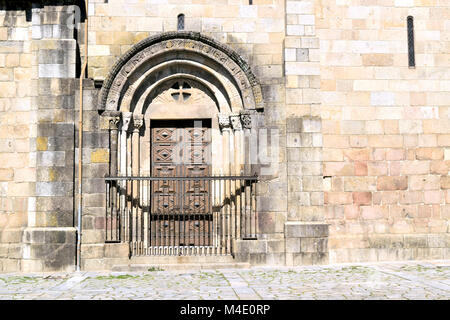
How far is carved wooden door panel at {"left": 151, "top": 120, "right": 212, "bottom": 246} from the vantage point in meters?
9.41

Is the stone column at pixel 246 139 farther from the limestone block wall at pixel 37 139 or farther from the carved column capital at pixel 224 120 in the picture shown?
the limestone block wall at pixel 37 139

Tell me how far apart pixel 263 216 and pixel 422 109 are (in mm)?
3733

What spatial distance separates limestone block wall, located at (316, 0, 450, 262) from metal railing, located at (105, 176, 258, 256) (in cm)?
169

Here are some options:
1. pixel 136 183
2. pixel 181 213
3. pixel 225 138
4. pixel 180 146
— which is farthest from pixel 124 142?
pixel 225 138

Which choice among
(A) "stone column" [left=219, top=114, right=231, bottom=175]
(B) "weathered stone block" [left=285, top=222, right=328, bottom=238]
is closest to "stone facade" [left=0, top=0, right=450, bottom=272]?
(B) "weathered stone block" [left=285, top=222, right=328, bottom=238]

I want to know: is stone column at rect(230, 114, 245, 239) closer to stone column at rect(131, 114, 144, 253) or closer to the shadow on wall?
stone column at rect(131, 114, 144, 253)

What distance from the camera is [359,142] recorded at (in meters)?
9.43

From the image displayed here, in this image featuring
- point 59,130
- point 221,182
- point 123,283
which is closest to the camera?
point 123,283

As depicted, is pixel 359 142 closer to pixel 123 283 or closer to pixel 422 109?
pixel 422 109

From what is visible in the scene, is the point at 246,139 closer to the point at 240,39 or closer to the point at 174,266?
the point at 240,39

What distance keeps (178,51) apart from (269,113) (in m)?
2.08

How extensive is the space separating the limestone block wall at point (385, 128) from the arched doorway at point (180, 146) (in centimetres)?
166

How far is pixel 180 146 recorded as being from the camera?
381 inches

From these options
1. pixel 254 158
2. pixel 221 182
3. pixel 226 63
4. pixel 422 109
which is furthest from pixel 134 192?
pixel 422 109
